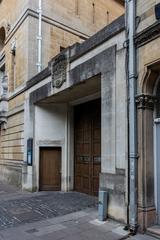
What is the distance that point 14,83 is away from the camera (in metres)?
16.5

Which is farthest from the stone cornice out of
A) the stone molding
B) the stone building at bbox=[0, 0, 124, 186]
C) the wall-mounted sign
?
the wall-mounted sign

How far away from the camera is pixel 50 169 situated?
13.2 meters

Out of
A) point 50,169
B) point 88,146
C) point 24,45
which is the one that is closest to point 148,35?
point 88,146

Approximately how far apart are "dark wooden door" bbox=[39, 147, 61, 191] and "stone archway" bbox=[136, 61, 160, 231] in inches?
269

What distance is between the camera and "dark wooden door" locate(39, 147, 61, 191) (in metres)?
13.1

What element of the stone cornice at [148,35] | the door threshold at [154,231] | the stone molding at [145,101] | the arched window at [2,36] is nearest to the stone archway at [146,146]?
the stone molding at [145,101]

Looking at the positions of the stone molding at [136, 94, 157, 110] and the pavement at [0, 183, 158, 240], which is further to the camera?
the stone molding at [136, 94, 157, 110]

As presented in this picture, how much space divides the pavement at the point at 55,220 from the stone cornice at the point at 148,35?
14.0ft

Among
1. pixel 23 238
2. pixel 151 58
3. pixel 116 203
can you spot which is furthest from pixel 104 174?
pixel 151 58

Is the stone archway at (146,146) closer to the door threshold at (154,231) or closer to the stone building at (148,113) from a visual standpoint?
the stone building at (148,113)

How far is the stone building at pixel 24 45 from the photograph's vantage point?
1455cm

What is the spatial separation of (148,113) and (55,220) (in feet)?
12.1

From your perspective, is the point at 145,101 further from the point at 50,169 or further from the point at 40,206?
the point at 50,169

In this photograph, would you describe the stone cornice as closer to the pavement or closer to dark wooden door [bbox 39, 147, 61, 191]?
the pavement
